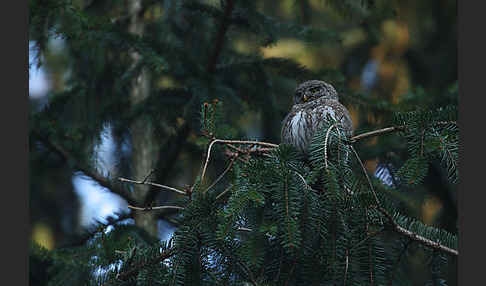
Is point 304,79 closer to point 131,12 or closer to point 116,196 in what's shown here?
point 116,196

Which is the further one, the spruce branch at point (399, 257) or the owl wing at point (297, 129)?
the owl wing at point (297, 129)

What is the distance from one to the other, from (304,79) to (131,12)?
193 cm

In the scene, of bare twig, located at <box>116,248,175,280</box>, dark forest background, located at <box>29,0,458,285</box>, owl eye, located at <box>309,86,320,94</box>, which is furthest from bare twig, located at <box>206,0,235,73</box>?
bare twig, located at <box>116,248,175,280</box>

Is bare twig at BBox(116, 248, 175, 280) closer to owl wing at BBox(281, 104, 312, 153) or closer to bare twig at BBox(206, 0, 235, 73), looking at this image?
owl wing at BBox(281, 104, 312, 153)

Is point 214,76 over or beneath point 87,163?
over

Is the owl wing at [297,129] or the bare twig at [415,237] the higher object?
the owl wing at [297,129]

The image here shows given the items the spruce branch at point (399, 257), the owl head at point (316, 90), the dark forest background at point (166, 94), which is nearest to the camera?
the spruce branch at point (399, 257)

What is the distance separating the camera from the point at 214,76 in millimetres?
3801

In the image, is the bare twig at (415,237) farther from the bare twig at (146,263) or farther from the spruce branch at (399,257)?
the bare twig at (146,263)

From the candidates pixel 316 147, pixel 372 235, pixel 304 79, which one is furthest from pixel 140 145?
pixel 372 235

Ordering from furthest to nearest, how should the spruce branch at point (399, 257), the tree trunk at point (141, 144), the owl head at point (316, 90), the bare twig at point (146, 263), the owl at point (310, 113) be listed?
the tree trunk at point (141, 144) → the owl head at point (316, 90) → the owl at point (310, 113) → the spruce branch at point (399, 257) → the bare twig at point (146, 263)

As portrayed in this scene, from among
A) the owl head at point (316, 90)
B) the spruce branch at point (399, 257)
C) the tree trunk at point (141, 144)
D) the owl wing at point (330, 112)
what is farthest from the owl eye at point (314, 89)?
the spruce branch at point (399, 257)

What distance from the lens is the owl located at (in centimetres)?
335

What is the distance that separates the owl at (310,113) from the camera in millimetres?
3350
